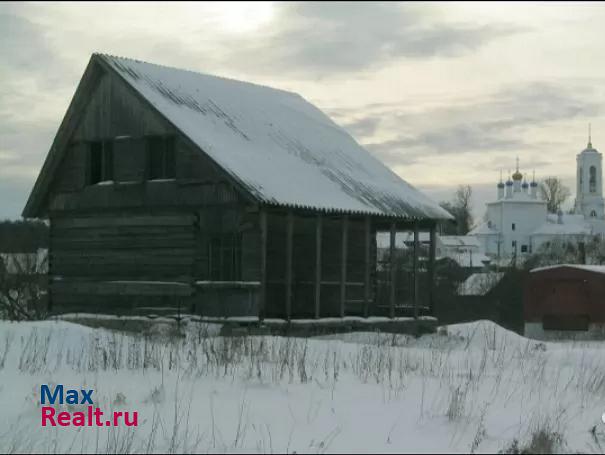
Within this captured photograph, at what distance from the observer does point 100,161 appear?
22.0 meters

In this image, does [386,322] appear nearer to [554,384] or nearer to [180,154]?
[180,154]

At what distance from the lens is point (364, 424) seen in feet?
27.3

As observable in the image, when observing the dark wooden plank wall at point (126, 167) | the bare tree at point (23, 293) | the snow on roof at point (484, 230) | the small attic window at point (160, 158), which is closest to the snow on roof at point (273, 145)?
the dark wooden plank wall at point (126, 167)

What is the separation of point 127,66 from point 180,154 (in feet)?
9.60

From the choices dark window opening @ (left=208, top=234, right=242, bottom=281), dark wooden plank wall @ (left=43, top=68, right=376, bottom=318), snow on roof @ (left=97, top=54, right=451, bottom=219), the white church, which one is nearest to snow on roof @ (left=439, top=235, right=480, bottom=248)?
the white church

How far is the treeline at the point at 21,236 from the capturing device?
3728 cm

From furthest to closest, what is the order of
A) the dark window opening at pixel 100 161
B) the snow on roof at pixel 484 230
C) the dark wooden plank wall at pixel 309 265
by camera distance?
the snow on roof at pixel 484 230
the dark wooden plank wall at pixel 309 265
the dark window opening at pixel 100 161

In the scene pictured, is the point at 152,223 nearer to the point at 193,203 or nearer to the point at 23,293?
the point at 193,203

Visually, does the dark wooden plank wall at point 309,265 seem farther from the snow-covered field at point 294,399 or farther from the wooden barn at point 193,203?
the snow-covered field at point 294,399

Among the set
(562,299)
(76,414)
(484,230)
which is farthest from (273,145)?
(484,230)

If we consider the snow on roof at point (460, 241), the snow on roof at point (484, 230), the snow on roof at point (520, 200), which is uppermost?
the snow on roof at point (520, 200)

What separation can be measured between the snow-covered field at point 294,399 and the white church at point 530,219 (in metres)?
95.4

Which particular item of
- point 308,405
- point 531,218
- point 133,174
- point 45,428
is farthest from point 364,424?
point 531,218

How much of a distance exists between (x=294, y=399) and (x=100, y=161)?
46.2 feet
